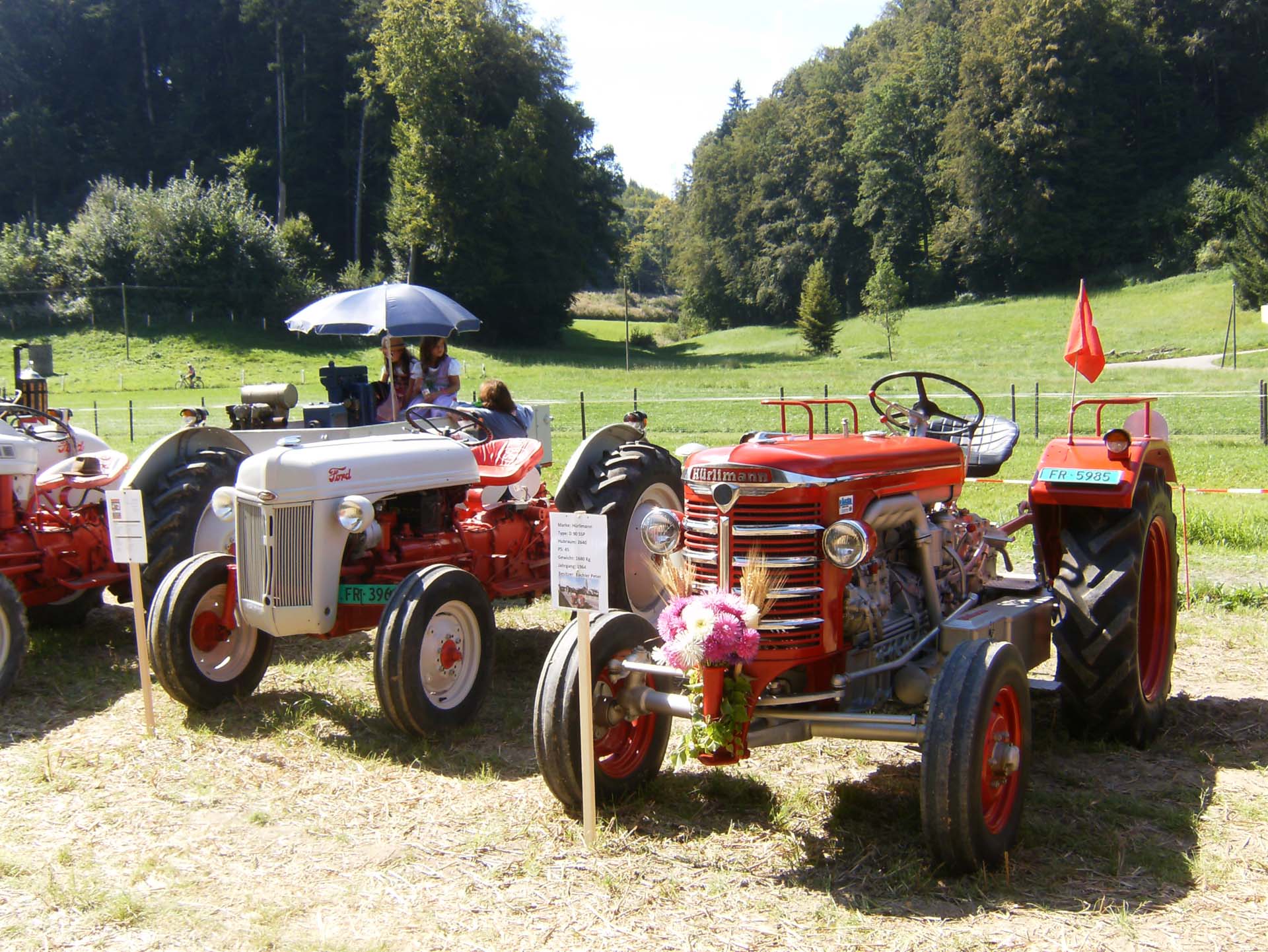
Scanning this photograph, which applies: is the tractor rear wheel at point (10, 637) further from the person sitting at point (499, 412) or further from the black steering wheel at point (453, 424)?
the person sitting at point (499, 412)

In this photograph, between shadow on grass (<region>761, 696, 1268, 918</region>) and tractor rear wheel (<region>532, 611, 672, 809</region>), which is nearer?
shadow on grass (<region>761, 696, 1268, 918</region>)

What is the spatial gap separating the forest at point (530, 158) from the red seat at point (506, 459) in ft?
128

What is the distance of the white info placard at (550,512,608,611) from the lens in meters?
3.73

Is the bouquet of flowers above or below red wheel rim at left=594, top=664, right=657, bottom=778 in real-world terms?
above

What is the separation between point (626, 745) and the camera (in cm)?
414

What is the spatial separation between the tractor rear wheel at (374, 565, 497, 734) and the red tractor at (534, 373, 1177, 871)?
99cm

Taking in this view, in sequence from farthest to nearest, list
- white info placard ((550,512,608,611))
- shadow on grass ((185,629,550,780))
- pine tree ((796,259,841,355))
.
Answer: pine tree ((796,259,841,355)) < shadow on grass ((185,629,550,780)) < white info placard ((550,512,608,611))

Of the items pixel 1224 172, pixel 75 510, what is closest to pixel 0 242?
pixel 75 510

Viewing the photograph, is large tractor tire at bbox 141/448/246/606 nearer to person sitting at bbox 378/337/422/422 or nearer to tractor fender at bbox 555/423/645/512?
person sitting at bbox 378/337/422/422

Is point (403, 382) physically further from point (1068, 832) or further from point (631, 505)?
point (1068, 832)

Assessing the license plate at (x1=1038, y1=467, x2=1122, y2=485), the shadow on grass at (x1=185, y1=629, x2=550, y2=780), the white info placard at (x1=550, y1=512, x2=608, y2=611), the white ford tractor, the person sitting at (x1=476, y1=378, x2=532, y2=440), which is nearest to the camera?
the white info placard at (x1=550, y1=512, x2=608, y2=611)

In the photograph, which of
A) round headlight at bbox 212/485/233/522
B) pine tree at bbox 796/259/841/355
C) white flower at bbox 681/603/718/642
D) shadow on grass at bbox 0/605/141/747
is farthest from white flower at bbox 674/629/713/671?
pine tree at bbox 796/259/841/355

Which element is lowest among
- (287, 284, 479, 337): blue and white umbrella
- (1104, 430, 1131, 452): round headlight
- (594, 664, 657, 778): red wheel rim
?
(594, 664, 657, 778): red wheel rim

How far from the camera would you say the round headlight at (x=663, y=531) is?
3.84 metres
